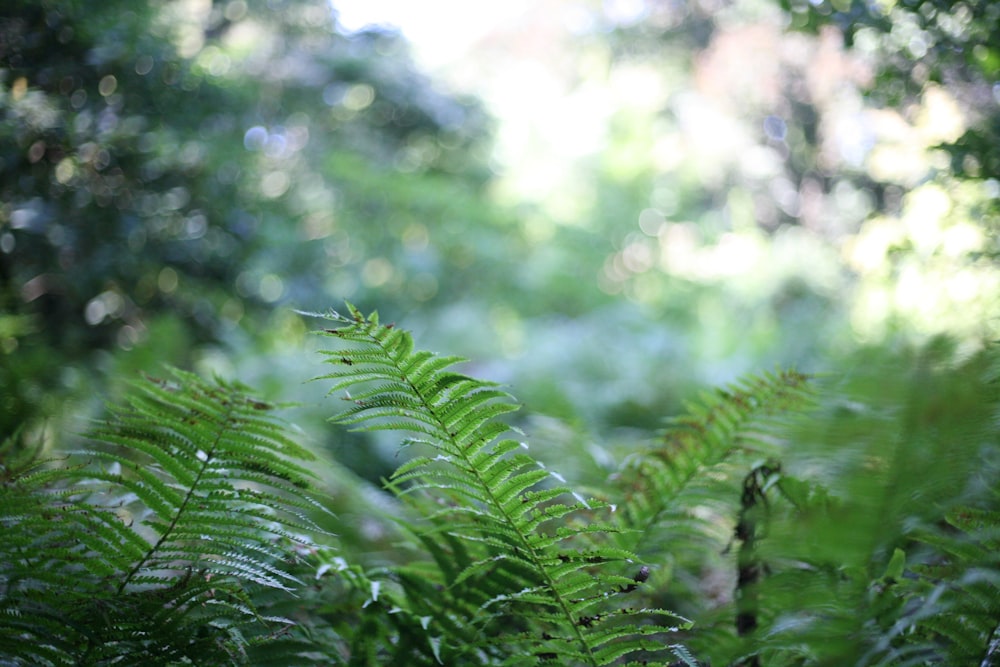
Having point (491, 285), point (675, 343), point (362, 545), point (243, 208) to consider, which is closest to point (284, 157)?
point (491, 285)

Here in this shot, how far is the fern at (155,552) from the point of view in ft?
2.46

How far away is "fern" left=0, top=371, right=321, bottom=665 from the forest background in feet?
0.37

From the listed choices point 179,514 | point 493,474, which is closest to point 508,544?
point 493,474

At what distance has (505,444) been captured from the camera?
78 centimetres

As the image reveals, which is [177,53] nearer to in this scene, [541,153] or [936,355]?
[936,355]

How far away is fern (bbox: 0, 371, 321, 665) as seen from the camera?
75 cm

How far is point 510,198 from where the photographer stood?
6258mm

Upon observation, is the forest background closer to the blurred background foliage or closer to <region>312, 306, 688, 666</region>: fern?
the blurred background foliage

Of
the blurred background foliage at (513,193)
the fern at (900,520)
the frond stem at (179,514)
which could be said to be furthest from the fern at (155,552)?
the blurred background foliage at (513,193)

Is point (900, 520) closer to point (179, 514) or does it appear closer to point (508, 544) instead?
point (508, 544)

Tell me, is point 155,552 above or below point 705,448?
below

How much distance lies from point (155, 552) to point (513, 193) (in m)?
5.76

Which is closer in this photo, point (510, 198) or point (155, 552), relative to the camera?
point (155, 552)

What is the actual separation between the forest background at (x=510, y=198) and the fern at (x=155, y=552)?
0.11 meters
